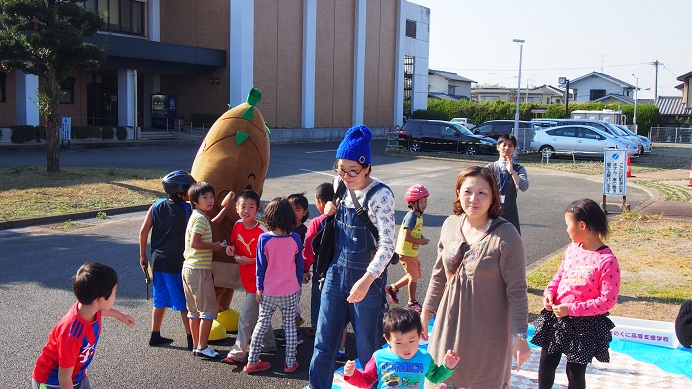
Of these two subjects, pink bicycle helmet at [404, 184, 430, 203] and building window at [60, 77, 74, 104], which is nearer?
pink bicycle helmet at [404, 184, 430, 203]

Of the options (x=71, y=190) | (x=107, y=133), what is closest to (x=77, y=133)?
(x=107, y=133)

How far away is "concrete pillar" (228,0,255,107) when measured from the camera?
3366cm

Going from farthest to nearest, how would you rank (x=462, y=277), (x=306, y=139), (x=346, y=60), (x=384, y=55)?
(x=384, y=55)
(x=346, y=60)
(x=306, y=139)
(x=462, y=277)

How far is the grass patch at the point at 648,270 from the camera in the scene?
7.00 meters

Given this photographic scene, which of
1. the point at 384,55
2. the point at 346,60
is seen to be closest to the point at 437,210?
the point at 346,60

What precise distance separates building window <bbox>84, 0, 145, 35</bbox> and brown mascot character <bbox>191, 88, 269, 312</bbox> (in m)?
29.7

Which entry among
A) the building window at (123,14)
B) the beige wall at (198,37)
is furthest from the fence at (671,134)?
the building window at (123,14)

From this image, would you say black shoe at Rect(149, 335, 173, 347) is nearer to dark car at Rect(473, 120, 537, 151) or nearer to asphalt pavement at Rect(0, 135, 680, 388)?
asphalt pavement at Rect(0, 135, 680, 388)

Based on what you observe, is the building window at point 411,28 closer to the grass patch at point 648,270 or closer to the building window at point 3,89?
the building window at point 3,89

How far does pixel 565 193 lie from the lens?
1747 cm

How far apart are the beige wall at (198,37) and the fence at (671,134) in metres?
33.1

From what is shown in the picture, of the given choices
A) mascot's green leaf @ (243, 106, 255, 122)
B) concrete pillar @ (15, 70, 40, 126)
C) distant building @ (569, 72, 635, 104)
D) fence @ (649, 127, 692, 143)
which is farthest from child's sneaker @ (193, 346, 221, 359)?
distant building @ (569, 72, 635, 104)

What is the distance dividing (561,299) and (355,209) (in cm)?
150

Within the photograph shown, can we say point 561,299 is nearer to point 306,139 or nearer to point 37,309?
point 37,309
